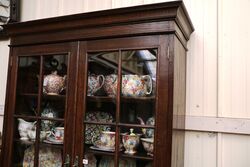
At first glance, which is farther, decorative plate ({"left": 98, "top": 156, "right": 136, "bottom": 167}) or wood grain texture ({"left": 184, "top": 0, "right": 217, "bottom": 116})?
wood grain texture ({"left": 184, "top": 0, "right": 217, "bottom": 116})

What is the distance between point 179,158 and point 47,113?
0.74 metres

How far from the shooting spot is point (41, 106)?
4.40 feet

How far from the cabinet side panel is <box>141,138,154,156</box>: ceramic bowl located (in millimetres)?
94

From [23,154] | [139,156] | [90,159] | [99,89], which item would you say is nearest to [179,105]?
[139,156]

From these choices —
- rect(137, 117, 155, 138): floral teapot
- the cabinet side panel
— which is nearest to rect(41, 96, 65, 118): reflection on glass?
rect(137, 117, 155, 138): floral teapot

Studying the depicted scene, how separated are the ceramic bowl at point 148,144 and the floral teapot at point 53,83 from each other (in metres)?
0.53

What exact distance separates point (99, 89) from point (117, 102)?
0.50 ft

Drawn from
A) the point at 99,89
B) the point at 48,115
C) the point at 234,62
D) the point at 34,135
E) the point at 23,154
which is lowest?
the point at 23,154

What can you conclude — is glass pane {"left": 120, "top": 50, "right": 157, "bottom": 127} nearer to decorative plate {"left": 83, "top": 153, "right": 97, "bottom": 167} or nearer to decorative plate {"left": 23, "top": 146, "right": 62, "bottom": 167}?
decorative plate {"left": 83, "top": 153, "right": 97, "bottom": 167}

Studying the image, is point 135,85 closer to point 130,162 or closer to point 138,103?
point 138,103

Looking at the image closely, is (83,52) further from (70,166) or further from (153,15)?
(70,166)

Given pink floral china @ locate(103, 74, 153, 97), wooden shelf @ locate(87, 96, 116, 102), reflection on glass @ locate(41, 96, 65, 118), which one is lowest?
reflection on glass @ locate(41, 96, 65, 118)

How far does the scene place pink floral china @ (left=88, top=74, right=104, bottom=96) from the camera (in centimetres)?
123

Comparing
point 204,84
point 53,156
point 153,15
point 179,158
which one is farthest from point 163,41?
point 53,156
